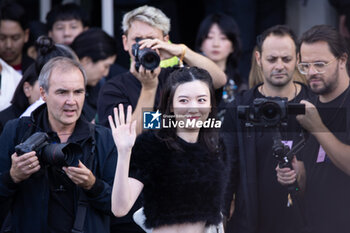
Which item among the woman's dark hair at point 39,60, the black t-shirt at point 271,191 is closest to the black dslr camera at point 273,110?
the black t-shirt at point 271,191

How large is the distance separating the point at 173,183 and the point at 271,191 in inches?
37.2

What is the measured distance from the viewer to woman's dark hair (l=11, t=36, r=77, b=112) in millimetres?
4547

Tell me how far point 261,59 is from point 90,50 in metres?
1.56


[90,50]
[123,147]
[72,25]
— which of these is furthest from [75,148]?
→ [72,25]

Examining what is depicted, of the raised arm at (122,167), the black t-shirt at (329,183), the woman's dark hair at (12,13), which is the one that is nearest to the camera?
the raised arm at (122,167)

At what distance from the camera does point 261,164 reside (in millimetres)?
4145

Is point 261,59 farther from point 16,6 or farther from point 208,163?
point 16,6

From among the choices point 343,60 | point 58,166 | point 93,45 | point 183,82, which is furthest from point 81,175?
point 93,45

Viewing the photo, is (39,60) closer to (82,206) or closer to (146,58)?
(146,58)

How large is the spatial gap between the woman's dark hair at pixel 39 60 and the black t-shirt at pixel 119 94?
1.43 feet

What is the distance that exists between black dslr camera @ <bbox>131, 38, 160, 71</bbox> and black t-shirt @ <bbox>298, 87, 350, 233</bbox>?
3.10ft

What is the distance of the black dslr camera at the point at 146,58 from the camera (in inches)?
156

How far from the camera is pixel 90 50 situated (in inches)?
212

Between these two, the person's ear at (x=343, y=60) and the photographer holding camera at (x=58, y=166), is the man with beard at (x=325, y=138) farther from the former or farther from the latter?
the photographer holding camera at (x=58, y=166)
